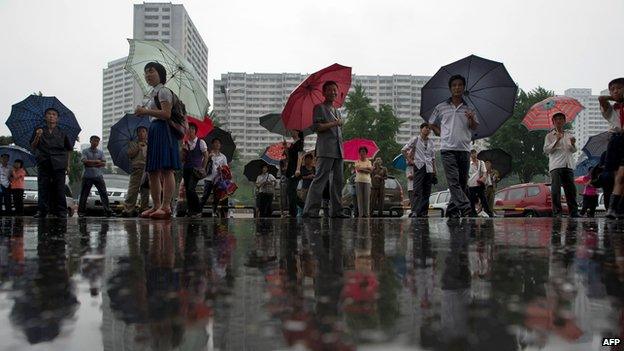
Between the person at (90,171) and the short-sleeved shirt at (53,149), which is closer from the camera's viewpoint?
the short-sleeved shirt at (53,149)

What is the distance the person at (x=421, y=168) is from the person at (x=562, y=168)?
186cm

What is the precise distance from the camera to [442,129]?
656cm

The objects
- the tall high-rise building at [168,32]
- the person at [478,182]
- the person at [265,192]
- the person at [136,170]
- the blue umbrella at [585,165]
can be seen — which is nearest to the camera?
the person at [136,170]

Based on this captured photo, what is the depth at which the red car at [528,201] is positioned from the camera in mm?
16498

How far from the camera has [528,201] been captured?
16891 millimetres

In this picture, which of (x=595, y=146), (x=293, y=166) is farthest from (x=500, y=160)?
(x=293, y=166)

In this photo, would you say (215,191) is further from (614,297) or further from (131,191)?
(614,297)

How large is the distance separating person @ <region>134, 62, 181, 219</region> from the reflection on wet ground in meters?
3.17

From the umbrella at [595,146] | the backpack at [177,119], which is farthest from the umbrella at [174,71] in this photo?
the umbrella at [595,146]

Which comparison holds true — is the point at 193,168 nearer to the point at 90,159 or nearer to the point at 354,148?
the point at 90,159

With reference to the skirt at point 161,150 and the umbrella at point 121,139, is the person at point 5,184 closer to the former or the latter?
the umbrella at point 121,139

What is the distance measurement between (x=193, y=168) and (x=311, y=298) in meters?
7.11

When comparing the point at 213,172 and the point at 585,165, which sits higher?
the point at 585,165

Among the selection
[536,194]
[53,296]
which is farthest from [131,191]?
[536,194]
